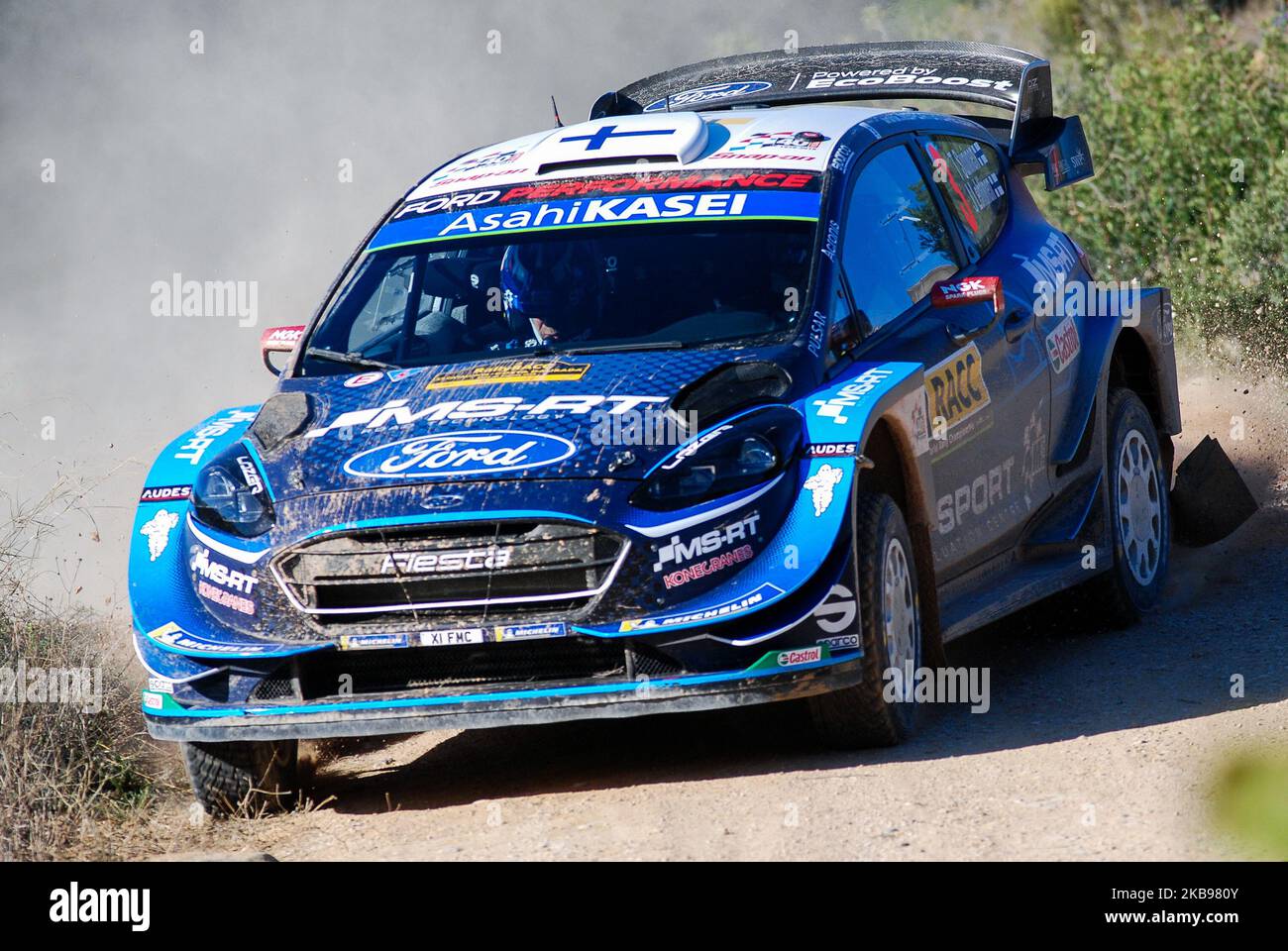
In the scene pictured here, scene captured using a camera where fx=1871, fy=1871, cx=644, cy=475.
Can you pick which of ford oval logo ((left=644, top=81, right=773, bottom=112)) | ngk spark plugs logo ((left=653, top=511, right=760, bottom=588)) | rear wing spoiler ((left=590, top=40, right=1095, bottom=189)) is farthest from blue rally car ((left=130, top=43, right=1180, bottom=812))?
ford oval logo ((left=644, top=81, right=773, bottom=112))

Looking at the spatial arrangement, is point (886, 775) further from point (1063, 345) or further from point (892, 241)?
point (1063, 345)

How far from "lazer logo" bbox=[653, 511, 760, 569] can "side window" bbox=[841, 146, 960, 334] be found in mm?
1200

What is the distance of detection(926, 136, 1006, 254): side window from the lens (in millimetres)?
7070

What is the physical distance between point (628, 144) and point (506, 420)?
165cm

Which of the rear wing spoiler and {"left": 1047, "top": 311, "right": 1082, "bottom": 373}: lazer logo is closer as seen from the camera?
{"left": 1047, "top": 311, "right": 1082, "bottom": 373}: lazer logo

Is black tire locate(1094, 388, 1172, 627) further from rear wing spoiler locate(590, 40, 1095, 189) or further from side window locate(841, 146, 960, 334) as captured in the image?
side window locate(841, 146, 960, 334)

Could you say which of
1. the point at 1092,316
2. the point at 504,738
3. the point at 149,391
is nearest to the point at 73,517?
the point at 149,391

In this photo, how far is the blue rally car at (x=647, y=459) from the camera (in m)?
5.09

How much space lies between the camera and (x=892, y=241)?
6457 mm

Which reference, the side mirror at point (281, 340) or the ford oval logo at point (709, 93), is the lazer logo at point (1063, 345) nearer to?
the ford oval logo at point (709, 93)

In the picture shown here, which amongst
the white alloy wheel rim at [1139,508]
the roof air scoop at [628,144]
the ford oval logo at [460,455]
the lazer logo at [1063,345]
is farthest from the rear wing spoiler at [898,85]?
the ford oval logo at [460,455]

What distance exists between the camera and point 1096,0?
22.0 metres
